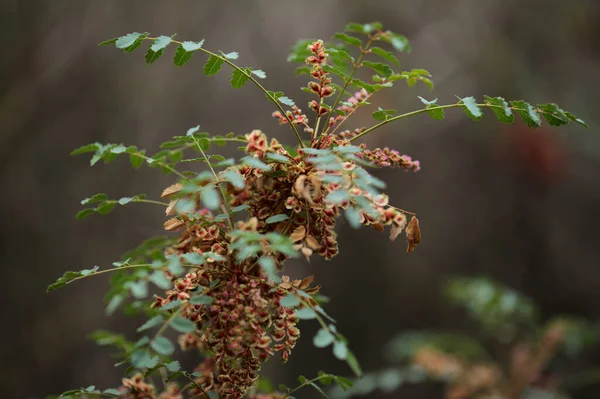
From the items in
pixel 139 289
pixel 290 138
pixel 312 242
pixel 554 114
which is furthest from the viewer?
pixel 290 138

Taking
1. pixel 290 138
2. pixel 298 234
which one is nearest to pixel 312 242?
pixel 298 234

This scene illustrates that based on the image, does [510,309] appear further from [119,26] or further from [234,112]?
[119,26]

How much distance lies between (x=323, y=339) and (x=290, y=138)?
1934 millimetres

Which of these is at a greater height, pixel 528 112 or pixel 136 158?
pixel 528 112

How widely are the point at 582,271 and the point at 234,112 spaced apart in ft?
6.10

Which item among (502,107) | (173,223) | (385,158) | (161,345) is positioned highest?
(502,107)

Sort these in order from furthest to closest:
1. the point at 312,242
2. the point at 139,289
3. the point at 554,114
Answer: the point at 554,114
the point at 312,242
the point at 139,289

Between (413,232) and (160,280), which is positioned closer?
(160,280)

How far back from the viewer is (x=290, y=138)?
2.45 m

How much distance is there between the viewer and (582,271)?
105 inches

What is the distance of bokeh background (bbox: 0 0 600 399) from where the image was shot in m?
2.20

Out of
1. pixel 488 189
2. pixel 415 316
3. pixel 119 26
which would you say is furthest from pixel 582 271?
pixel 119 26

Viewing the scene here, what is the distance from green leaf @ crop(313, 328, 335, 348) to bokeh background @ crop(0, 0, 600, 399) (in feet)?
5.68

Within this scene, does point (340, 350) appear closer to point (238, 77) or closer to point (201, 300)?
point (201, 300)
